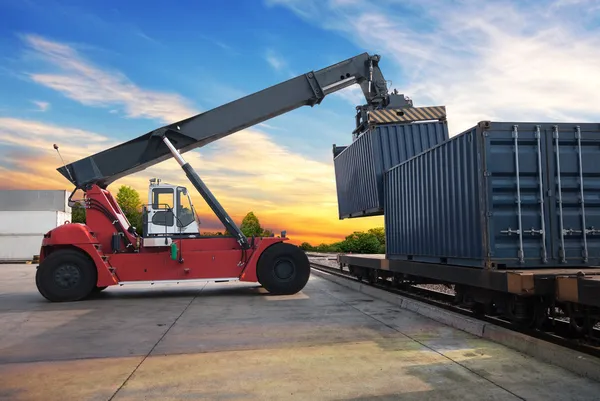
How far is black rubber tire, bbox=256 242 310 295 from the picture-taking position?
13141 mm

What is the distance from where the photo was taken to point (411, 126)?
44.7 ft

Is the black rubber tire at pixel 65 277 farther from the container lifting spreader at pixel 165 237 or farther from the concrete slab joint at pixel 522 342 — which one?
the concrete slab joint at pixel 522 342

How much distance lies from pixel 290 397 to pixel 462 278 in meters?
4.42

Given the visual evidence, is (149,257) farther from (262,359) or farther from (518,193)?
(518,193)

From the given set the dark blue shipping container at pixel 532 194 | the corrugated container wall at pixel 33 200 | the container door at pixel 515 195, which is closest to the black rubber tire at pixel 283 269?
the dark blue shipping container at pixel 532 194

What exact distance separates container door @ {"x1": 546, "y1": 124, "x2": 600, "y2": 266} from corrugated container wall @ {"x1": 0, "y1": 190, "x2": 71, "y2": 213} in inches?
1729

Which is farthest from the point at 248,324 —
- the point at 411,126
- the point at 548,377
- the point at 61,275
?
the point at 411,126

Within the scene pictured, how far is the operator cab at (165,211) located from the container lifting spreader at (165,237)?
0.03 meters

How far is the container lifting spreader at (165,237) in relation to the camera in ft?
41.3

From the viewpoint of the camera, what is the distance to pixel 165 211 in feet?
44.0

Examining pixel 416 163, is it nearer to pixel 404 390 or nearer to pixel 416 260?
pixel 416 260

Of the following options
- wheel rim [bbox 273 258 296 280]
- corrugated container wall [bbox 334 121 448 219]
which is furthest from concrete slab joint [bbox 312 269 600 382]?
corrugated container wall [bbox 334 121 448 219]

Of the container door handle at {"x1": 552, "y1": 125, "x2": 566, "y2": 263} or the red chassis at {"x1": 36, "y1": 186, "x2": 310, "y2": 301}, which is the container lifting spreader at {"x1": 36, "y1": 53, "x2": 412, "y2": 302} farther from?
the container door handle at {"x1": 552, "y1": 125, "x2": 566, "y2": 263}

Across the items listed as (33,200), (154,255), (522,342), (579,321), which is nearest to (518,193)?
(579,321)
